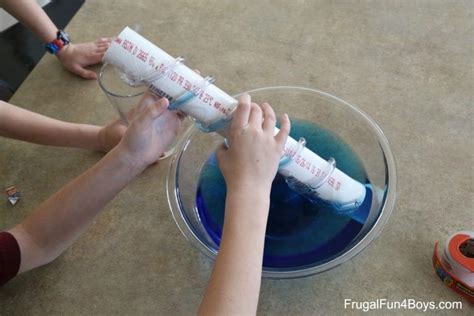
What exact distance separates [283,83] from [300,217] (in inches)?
12.4

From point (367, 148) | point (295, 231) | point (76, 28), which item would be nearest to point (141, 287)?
point (295, 231)

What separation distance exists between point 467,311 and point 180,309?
0.40 m

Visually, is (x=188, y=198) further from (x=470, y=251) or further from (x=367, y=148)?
(x=470, y=251)

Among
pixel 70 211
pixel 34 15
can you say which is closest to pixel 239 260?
pixel 70 211

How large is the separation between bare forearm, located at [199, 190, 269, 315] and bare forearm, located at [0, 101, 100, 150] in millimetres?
392

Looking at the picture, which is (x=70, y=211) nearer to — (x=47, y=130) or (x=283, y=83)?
(x=47, y=130)

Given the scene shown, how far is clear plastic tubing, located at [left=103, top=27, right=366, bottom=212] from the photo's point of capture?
534 mm

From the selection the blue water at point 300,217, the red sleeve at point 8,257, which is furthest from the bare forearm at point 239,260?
the red sleeve at point 8,257

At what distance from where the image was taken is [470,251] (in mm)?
583

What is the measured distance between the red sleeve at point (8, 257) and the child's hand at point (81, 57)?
16.5 inches

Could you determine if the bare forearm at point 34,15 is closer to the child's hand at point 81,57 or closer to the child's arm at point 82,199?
the child's hand at point 81,57

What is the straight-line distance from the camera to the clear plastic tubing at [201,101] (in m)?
0.53

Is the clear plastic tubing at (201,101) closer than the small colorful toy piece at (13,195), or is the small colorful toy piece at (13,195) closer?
the clear plastic tubing at (201,101)
